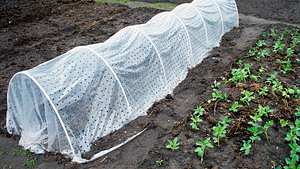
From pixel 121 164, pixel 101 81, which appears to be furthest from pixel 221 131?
pixel 101 81

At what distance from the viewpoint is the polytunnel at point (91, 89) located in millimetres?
5160

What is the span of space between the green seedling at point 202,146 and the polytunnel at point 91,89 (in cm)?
135

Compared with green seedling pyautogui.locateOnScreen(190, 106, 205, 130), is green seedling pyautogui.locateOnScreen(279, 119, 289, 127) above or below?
below

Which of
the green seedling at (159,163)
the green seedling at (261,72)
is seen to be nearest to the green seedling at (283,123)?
the green seedling at (261,72)

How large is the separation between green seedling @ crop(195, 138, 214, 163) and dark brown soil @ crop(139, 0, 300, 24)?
693cm

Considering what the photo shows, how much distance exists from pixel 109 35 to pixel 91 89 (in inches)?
179

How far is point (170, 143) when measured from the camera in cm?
518

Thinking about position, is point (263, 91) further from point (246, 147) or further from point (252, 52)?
point (252, 52)

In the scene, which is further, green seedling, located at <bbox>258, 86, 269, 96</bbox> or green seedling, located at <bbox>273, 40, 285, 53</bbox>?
green seedling, located at <bbox>273, 40, 285, 53</bbox>

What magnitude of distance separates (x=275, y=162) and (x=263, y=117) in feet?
3.35

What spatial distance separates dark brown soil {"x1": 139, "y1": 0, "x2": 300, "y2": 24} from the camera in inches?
434

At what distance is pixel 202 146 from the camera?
5.05 metres

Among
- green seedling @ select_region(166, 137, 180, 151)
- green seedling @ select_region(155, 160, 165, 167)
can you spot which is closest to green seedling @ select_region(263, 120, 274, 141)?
green seedling @ select_region(166, 137, 180, 151)

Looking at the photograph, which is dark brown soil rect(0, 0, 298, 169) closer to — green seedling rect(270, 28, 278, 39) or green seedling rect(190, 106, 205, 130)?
green seedling rect(190, 106, 205, 130)
